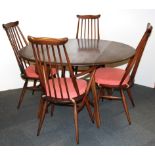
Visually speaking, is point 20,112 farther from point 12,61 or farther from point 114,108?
point 114,108

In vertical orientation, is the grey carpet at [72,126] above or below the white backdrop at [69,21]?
below

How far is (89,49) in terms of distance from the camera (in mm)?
2473

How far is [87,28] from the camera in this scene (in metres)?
3.44

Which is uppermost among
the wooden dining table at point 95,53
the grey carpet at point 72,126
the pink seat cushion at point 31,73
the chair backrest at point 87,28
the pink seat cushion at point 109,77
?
the wooden dining table at point 95,53

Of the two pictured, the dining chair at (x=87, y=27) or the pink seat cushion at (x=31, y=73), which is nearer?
the pink seat cushion at (x=31, y=73)

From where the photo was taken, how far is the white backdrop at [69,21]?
10.2 ft

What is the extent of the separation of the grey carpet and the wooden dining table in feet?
0.66

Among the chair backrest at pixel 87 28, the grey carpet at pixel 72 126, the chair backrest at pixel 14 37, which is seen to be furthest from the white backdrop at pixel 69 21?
the grey carpet at pixel 72 126

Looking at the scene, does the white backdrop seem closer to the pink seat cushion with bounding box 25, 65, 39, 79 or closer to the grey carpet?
the grey carpet

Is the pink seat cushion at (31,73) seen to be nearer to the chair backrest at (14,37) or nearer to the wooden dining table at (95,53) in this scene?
the chair backrest at (14,37)

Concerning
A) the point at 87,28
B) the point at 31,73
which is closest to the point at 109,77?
the point at 31,73

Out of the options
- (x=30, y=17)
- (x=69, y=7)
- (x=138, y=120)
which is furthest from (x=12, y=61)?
(x=138, y=120)

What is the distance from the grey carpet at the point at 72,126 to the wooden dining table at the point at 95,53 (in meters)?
0.20

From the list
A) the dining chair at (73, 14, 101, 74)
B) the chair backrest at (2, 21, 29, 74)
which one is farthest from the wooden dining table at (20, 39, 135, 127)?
the dining chair at (73, 14, 101, 74)
